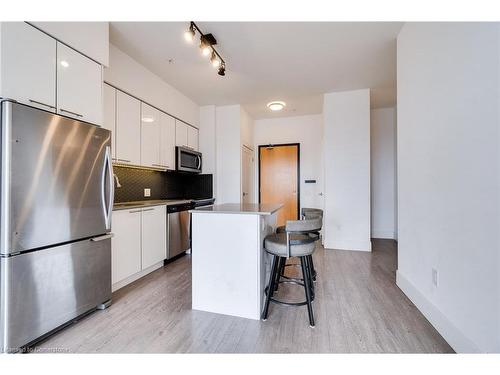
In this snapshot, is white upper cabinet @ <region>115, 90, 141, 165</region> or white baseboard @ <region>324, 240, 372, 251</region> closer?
white upper cabinet @ <region>115, 90, 141, 165</region>

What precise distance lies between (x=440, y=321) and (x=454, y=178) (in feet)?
3.37

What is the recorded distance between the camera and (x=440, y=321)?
5.32ft

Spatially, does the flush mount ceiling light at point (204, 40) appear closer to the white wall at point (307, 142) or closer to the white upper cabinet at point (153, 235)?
the white upper cabinet at point (153, 235)

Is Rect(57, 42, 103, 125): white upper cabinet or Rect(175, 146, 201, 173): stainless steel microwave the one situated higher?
Rect(57, 42, 103, 125): white upper cabinet

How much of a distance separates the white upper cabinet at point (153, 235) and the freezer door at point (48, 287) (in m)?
0.71

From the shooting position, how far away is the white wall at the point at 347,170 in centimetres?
375

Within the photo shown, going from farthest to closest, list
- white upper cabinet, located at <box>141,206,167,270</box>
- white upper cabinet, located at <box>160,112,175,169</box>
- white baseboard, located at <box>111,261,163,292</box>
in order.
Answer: white upper cabinet, located at <box>160,112,175,169</box>, white upper cabinet, located at <box>141,206,167,270</box>, white baseboard, located at <box>111,261,163,292</box>

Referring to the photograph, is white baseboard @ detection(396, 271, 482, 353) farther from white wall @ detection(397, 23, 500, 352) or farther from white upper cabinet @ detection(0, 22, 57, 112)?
white upper cabinet @ detection(0, 22, 57, 112)

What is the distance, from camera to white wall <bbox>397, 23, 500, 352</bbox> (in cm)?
118

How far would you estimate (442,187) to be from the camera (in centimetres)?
161

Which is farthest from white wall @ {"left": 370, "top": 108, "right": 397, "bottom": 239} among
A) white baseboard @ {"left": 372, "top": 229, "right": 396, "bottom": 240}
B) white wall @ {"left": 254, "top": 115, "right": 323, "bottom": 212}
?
white wall @ {"left": 254, "top": 115, "right": 323, "bottom": 212}

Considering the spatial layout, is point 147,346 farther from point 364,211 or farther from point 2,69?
point 364,211

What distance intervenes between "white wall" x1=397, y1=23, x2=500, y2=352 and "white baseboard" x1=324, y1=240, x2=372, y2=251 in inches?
61.9
